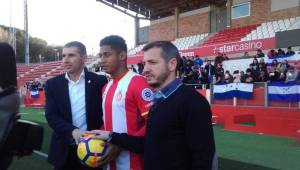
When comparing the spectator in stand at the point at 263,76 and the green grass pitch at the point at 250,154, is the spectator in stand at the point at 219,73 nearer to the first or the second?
the spectator in stand at the point at 263,76

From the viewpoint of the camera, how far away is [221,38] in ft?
93.5

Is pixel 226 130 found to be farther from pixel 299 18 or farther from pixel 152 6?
pixel 152 6

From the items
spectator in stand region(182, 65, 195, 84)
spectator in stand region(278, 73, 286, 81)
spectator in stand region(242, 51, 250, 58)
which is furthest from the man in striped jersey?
spectator in stand region(242, 51, 250, 58)

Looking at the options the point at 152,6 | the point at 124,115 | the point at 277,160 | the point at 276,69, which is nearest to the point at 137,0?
the point at 152,6

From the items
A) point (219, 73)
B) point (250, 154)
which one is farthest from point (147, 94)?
point (219, 73)

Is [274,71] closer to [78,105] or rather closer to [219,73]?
[219,73]

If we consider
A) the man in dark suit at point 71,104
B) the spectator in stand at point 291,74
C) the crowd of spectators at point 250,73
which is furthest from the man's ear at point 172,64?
the spectator in stand at point 291,74

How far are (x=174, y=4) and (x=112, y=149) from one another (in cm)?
3302

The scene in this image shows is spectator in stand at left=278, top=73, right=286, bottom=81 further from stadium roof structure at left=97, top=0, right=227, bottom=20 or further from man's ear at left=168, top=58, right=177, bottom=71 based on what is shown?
stadium roof structure at left=97, top=0, right=227, bottom=20

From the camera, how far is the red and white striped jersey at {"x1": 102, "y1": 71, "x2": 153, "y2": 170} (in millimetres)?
3152

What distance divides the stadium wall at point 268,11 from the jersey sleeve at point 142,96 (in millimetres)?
24154

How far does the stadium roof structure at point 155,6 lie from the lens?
34.3 m

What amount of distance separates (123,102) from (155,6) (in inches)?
1361

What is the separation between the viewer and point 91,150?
297cm
